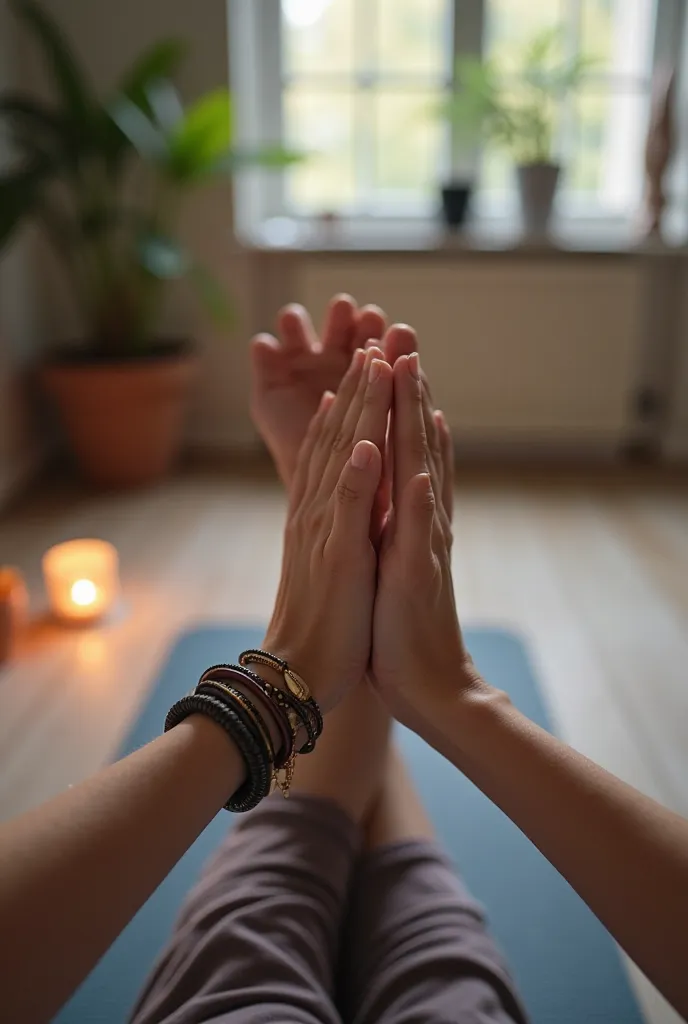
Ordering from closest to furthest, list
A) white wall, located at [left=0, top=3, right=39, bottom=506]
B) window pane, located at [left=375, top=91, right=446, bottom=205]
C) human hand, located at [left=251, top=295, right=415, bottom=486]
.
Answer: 1. human hand, located at [left=251, top=295, right=415, bottom=486]
2. white wall, located at [left=0, top=3, right=39, bottom=506]
3. window pane, located at [left=375, top=91, right=446, bottom=205]


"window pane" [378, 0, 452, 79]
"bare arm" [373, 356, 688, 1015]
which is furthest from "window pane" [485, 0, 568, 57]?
"bare arm" [373, 356, 688, 1015]

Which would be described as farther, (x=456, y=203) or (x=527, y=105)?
(x=456, y=203)

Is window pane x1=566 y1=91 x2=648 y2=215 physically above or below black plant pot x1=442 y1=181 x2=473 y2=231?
above

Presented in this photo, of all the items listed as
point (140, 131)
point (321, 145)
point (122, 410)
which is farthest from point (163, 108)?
point (122, 410)

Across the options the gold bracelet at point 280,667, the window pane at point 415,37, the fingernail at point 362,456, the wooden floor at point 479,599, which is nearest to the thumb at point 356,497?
the fingernail at point 362,456

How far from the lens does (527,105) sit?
2.76 meters

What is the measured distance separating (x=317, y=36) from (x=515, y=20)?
24.5 inches

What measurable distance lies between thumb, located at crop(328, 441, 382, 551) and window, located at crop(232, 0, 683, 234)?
7.11 feet

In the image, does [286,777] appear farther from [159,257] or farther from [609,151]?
[609,151]

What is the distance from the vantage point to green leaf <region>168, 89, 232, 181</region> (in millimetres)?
2371

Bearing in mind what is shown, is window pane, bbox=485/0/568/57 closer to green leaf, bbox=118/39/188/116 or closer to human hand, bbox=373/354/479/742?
green leaf, bbox=118/39/188/116

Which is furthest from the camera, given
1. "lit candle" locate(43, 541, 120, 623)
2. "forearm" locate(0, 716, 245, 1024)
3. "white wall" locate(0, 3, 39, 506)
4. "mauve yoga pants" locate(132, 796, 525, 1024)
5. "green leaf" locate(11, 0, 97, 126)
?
"white wall" locate(0, 3, 39, 506)

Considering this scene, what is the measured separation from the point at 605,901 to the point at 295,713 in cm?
29

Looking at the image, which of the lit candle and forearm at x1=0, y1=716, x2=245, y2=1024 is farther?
the lit candle
